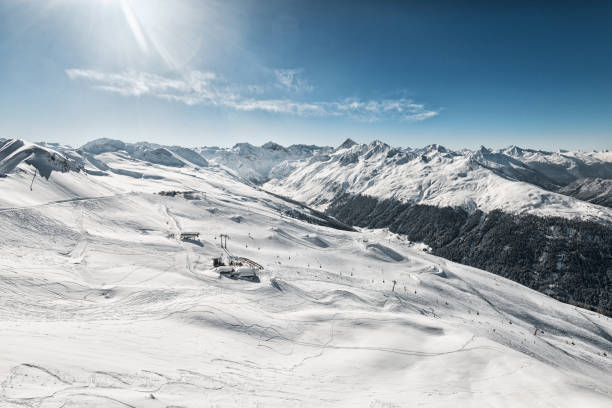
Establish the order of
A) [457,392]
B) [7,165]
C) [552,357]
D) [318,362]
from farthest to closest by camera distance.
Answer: [7,165] < [552,357] < [318,362] < [457,392]

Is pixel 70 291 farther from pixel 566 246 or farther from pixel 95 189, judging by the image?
pixel 566 246

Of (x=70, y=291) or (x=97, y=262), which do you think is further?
(x=97, y=262)

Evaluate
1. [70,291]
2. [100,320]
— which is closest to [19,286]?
[70,291]

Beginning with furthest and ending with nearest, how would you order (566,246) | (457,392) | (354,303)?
(566,246), (354,303), (457,392)

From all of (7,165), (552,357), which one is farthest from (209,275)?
(7,165)

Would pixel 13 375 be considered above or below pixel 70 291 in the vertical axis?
above

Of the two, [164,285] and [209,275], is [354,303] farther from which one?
[164,285]

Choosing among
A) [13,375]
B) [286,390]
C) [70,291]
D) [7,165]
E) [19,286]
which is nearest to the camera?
[13,375]

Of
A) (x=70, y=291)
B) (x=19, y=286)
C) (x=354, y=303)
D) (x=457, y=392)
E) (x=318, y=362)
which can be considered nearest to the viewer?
(x=457, y=392)

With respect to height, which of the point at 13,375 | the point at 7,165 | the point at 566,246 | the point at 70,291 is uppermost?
the point at 566,246
